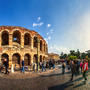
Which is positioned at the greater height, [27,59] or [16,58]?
[16,58]

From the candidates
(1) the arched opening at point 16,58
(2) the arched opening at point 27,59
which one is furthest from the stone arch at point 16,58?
(2) the arched opening at point 27,59

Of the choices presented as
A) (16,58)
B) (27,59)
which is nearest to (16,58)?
(16,58)

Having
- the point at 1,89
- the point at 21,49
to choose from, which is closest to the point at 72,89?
the point at 1,89

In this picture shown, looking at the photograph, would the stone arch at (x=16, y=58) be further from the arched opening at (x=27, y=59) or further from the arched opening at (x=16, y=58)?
the arched opening at (x=27, y=59)

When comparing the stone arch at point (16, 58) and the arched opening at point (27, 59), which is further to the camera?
the arched opening at point (27, 59)

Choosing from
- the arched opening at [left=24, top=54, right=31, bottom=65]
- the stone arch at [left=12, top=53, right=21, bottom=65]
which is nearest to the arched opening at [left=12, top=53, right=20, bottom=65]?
the stone arch at [left=12, top=53, right=21, bottom=65]

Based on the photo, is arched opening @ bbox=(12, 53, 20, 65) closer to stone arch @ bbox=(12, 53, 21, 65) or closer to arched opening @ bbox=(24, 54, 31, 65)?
stone arch @ bbox=(12, 53, 21, 65)

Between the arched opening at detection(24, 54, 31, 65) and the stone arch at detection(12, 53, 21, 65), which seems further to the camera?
the arched opening at detection(24, 54, 31, 65)

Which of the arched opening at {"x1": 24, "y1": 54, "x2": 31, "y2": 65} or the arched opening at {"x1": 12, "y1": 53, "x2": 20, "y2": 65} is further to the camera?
the arched opening at {"x1": 24, "y1": 54, "x2": 31, "y2": 65}

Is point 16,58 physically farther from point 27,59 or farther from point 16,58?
point 27,59

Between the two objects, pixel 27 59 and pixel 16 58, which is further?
pixel 27 59

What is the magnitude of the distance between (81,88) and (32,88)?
10.2ft

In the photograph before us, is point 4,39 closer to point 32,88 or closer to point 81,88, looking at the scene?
point 32,88

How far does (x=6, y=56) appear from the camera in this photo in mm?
Answer: 13805
